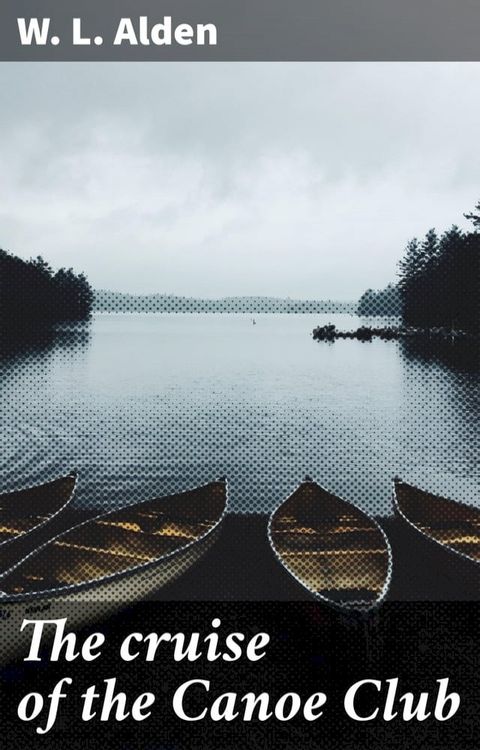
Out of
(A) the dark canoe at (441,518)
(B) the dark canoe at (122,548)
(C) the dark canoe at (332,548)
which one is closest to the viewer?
(B) the dark canoe at (122,548)

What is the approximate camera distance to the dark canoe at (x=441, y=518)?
1416 cm

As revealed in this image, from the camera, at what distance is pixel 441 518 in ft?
51.8

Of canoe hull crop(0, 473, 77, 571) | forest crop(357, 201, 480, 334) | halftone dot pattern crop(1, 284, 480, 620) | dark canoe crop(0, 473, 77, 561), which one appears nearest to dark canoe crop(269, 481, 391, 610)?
halftone dot pattern crop(1, 284, 480, 620)

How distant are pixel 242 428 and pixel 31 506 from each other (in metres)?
20.7

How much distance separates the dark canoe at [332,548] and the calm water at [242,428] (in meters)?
6.59

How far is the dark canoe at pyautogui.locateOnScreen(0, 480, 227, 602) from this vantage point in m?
11.4

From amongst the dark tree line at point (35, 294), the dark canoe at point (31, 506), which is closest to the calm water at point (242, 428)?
the dark canoe at point (31, 506)

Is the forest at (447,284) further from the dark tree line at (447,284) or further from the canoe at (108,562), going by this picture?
the canoe at (108,562)

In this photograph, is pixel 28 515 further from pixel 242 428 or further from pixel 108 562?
pixel 242 428

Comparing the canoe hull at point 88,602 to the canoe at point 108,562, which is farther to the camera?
the canoe at point 108,562

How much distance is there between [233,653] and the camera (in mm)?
11086

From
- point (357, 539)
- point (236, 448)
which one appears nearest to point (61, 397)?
point (236, 448)

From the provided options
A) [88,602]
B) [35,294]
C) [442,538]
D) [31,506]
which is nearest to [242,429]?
[31,506]

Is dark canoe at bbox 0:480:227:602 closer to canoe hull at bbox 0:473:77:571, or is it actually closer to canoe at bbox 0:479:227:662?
canoe at bbox 0:479:227:662
